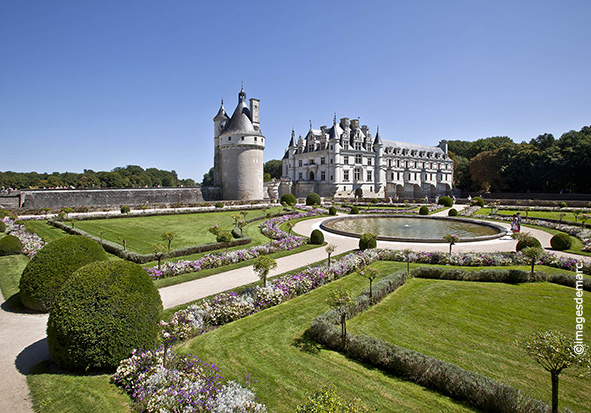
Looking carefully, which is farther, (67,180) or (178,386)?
(67,180)

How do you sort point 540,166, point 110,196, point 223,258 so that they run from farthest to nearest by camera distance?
1. point 540,166
2. point 110,196
3. point 223,258

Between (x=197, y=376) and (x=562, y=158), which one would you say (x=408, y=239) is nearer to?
(x=197, y=376)

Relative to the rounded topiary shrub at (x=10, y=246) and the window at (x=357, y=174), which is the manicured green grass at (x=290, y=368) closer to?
the rounded topiary shrub at (x=10, y=246)

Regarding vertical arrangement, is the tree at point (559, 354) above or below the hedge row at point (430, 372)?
above

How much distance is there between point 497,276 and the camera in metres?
10.8

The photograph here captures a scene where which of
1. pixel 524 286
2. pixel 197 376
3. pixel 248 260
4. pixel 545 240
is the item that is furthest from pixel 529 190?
pixel 197 376

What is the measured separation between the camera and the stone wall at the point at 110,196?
30953mm

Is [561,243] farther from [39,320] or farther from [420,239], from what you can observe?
[39,320]

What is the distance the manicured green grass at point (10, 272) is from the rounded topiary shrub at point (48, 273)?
7.23 feet

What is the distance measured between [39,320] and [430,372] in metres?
8.80

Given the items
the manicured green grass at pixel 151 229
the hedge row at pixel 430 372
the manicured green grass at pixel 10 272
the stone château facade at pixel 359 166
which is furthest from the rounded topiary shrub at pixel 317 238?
the stone château facade at pixel 359 166

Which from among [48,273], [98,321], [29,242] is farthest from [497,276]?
[29,242]

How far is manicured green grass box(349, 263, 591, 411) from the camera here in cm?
555

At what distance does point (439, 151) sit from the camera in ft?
243
